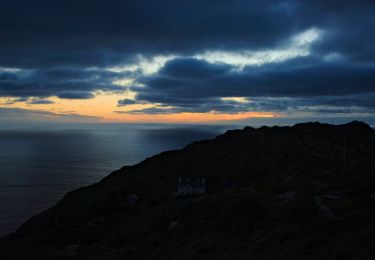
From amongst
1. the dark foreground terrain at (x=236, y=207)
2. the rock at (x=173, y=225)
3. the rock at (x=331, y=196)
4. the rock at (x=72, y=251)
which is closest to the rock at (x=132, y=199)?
the dark foreground terrain at (x=236, y=207)

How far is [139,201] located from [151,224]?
1017 inches

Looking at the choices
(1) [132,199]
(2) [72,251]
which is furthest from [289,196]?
(1) [132,199]

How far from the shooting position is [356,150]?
93500mm

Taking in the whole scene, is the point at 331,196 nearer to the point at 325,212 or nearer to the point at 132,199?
the point at 325,212

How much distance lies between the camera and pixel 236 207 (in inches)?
1806

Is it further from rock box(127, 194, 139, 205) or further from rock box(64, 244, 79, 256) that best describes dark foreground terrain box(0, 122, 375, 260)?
rock box(64, 244, 79, 256)

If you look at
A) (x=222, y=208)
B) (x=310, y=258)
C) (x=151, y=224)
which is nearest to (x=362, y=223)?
(x=310, y=258)

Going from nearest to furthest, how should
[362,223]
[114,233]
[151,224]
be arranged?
[362,223], [151,224], [114,233]

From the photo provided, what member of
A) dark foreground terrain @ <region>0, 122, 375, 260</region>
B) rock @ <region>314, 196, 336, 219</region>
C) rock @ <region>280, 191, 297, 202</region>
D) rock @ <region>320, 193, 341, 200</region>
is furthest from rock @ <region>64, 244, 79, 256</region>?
rock @ <region>320, 193, 341, 200</region>

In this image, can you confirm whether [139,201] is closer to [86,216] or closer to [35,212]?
[86,216]

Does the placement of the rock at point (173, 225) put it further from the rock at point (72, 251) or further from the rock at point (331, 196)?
the rock at point (331, 196)

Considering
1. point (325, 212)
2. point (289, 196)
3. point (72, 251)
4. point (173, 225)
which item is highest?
point (325, 212)

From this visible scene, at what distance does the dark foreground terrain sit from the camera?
32250 mm

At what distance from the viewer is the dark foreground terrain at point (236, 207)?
32250 mm
